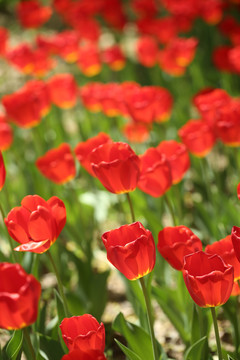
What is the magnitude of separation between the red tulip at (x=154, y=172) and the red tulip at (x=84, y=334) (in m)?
0.54

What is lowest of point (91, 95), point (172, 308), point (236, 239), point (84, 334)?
point (172, 308)

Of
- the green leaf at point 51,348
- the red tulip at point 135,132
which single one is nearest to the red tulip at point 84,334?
the green leaf at point 51,348

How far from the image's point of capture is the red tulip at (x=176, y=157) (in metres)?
1.67

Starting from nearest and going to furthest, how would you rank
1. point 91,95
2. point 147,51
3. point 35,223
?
1. point 35,223
2. point 91,95
3. point 147,51

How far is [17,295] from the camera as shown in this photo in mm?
957

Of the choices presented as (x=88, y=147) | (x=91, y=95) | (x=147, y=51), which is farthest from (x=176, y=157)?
(x=147, y=51)

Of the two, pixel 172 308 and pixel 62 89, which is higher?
pixel 62 89

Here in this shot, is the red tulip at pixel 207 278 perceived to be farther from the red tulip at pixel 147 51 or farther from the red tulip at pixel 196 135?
the red tulip at pixel 147 51

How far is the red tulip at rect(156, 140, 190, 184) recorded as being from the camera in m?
1.67

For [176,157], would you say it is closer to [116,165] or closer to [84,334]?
[116,165]

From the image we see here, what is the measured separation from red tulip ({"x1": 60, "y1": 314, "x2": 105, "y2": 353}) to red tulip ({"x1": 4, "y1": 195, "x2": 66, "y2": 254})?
18cm

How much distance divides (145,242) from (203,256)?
0.12 metres

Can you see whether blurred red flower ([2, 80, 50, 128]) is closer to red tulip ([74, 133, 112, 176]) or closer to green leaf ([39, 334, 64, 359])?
red tulip ([74, 133, 112, 176])

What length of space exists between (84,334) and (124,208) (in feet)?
3.84
